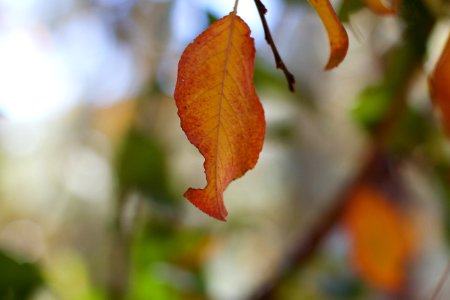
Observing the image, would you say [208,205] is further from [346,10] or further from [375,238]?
[375,238]

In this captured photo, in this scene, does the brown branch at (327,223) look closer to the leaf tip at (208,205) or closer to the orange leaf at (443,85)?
the orange leaf at (443,85)

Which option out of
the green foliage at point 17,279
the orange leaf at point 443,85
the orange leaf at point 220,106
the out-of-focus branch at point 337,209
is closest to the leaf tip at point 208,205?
the orange leaf at point 220,106

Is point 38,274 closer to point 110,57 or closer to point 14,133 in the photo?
point 110,57

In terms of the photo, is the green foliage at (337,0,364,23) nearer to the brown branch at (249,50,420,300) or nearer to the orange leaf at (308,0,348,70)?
the orange leaf at (308,0,348,70)

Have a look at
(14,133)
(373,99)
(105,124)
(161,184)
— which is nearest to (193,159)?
(105,124)

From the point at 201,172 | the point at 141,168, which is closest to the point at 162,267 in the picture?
the point at 141,168

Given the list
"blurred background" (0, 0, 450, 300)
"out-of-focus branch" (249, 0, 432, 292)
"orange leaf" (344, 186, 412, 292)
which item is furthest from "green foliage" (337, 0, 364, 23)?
"orange leaf" (344, 186, 412, 292)

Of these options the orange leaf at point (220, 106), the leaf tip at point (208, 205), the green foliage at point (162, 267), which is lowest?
the leaf tip at point (208, 205)
